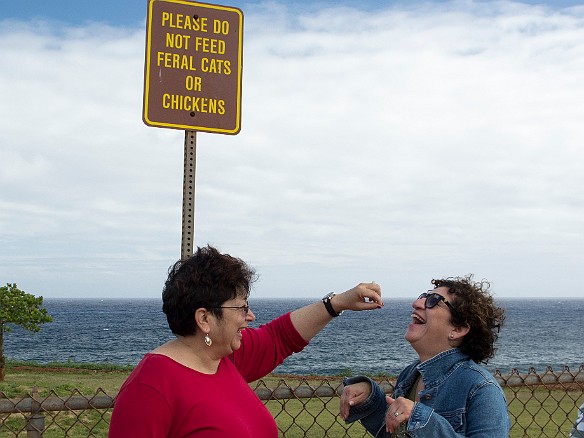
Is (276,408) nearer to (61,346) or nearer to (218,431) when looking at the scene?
(218,431)

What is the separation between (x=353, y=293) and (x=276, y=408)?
1203 cm

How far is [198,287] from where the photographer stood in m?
2.54

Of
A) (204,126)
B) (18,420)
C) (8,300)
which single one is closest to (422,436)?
(204,126)

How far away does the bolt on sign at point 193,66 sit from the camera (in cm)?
388

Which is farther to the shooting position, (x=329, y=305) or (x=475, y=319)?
(x=329, y=305)

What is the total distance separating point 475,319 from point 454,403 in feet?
1.14

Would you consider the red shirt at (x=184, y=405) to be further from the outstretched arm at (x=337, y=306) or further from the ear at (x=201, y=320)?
the outstretched arm at (x=337, y=306)

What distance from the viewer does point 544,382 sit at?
490cm

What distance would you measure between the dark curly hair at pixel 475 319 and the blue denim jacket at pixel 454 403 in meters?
0.06


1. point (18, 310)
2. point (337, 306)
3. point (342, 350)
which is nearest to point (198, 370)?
point (337, 306)

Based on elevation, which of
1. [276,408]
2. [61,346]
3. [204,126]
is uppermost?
[204,126]

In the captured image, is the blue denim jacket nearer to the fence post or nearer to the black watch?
the black watch

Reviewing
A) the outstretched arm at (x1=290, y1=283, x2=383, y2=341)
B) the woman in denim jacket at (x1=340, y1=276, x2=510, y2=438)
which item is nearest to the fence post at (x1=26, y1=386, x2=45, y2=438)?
the outstretched arm at (x1=290, y1=283, x2=383, y2=341)

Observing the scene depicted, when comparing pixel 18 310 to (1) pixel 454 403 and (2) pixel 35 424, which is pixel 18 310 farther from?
(1) pixel 454 403
